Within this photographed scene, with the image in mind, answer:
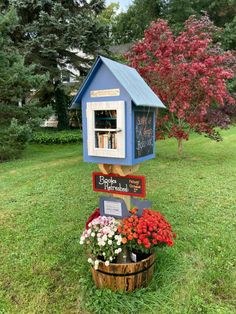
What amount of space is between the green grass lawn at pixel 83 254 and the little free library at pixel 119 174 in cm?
21

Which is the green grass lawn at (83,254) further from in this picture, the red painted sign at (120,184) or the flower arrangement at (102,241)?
the red painted sign at (120,184)

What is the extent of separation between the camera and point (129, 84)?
99.1 inches

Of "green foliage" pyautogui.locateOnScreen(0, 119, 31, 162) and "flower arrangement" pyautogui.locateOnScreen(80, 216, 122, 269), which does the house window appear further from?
"green foliage" pyautogui.locateOnScreen(0, 119, 31, 162)

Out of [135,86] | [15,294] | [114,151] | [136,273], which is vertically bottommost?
[15,294]

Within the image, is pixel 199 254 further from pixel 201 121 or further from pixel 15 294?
pixel 201 121

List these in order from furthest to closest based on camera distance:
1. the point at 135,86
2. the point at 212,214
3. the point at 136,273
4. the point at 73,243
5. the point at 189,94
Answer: the point at 189,94
the point at 212,214
the point at 73,243
the point at 135,86
the point at 136,273

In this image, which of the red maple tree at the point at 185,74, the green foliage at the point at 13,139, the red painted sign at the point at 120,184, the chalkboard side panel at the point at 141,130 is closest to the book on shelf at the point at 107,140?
the chalkboard side panel at the point at 141,130

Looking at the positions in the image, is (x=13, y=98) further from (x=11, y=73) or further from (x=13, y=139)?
(x=13, y=139)

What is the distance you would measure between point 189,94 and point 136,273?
5479mm

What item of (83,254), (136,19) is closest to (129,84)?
(83,254)

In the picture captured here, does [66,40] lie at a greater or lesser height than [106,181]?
greater

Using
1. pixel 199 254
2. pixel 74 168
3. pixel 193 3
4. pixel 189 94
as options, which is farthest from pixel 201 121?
pixel 193 3

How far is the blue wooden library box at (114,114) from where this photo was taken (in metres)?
2.47

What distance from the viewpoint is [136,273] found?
2398 millimetres
